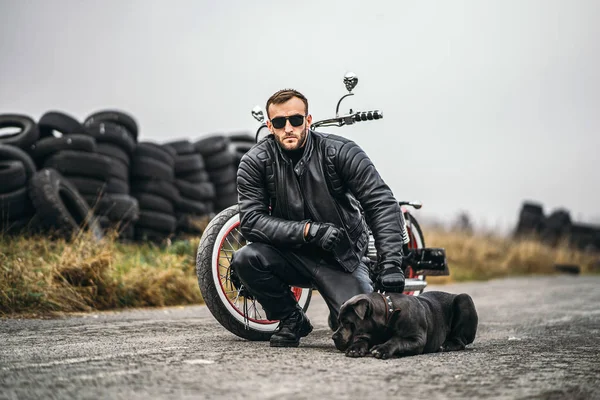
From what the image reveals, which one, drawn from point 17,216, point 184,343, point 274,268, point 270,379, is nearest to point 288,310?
point 274,268

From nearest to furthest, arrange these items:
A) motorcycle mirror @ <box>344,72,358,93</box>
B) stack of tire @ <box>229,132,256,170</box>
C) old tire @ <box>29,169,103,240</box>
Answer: motorcycle mirror @ <box>344,72,358,93</box> → old tire @ <box>29,169,103,240</box> → stack of tire @ <box>229,132,256,170</box>

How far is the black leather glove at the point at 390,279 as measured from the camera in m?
4.34

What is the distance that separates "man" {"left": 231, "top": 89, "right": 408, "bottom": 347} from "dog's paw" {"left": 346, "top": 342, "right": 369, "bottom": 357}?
1.38 ft

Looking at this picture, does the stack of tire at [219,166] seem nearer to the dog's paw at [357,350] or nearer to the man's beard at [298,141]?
the man's beard at [298,141]

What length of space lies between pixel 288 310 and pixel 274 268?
0.28 m

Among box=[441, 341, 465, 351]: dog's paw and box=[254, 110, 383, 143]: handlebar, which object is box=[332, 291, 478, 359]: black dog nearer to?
box=[441, 341, 465, 351]: dog's paw

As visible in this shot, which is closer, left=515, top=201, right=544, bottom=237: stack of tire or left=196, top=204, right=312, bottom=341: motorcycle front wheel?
left=196, top=204, right=312, bottom=341: motorcycle front wheel

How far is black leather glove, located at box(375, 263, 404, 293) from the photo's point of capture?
171 inches

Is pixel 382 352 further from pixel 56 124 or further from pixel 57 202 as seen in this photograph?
pixel 56 124

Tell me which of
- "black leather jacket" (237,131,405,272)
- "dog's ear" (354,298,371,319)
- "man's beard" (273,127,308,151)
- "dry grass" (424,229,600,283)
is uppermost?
"man's beard" (273,127,308,151)

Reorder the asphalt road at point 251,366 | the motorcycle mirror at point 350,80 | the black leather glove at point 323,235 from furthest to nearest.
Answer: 1. the motorcycle mirror at point 350,80
2. the black leather glove at point 323,235
3. the asphalt road at point 251,366

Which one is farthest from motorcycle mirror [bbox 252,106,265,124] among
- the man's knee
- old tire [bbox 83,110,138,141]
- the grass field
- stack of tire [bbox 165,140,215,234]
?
old tire [bbox 83,110,138,141]

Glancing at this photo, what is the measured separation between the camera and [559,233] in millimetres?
24234

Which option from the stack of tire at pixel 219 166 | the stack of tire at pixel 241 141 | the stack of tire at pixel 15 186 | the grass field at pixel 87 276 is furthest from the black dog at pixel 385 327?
the stack of tire at pixel 241 141
